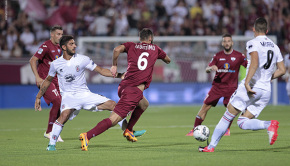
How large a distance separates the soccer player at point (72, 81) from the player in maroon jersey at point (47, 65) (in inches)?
55.3

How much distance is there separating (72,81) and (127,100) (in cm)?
100

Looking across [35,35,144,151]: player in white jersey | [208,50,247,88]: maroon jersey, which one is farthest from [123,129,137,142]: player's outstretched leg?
[208,50,247,88]: maroon jersey

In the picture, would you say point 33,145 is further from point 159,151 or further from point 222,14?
point 222,14

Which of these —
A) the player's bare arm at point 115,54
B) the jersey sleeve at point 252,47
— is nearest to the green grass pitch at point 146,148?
the player's bare arm at point 115,54

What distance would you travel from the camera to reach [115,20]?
24922mm

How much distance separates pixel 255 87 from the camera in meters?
8.44

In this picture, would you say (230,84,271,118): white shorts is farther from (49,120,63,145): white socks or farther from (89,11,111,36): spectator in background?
(89,11,111,36): spectator in background

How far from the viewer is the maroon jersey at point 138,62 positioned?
32.4 feet

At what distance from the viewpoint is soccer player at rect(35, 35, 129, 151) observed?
9555 millimetres

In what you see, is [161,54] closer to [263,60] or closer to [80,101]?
[80,101]

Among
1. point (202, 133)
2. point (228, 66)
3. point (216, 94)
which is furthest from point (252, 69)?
point (228, 66)

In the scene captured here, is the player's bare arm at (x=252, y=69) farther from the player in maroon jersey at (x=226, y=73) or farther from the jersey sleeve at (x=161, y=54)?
the player in maroon jersey at (x=226, y=73)

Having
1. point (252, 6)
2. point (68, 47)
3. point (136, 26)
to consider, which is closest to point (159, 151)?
point (68, 47)

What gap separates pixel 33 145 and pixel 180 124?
18.4 ft
